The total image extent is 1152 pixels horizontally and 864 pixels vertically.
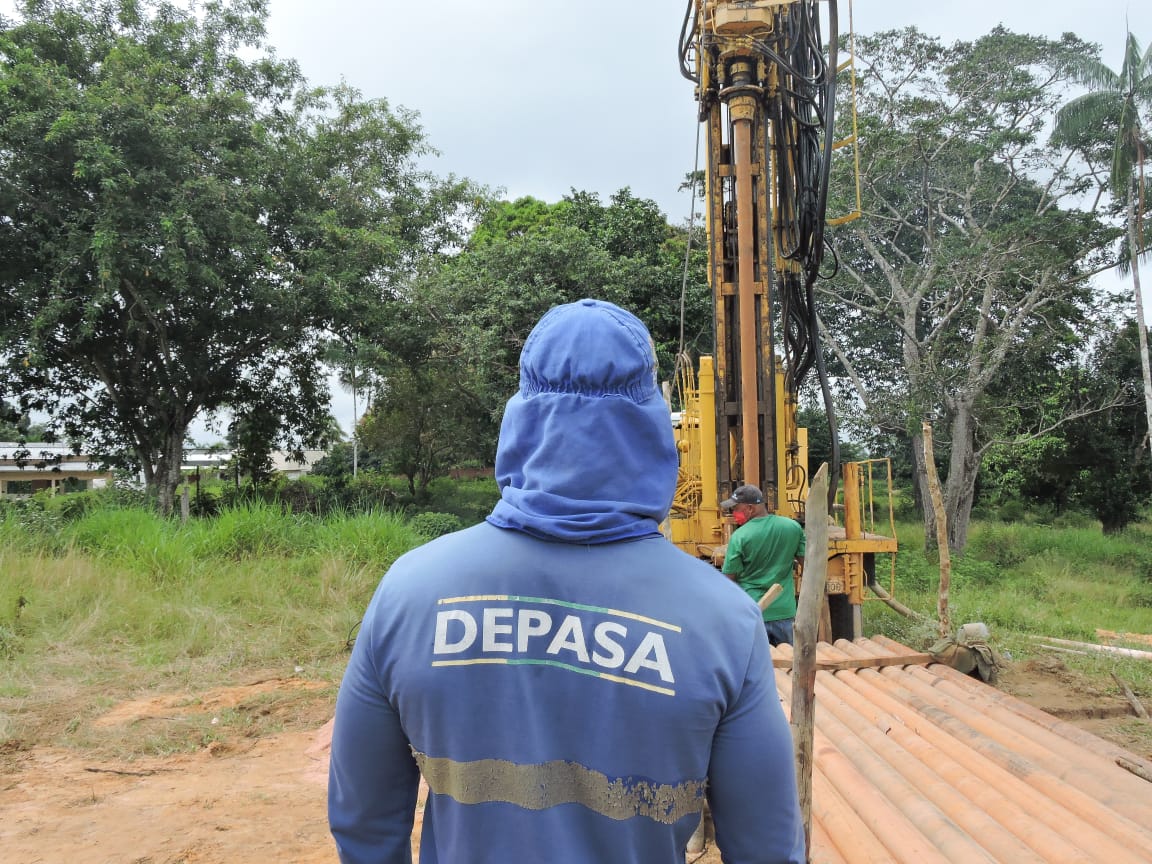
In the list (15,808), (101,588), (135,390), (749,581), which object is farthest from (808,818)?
(135,390)

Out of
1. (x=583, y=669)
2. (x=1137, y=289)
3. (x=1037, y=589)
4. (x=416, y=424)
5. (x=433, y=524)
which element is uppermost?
(x=1137, y=289)

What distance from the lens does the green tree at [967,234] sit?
54.5ft

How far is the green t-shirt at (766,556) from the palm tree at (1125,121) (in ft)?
49.5

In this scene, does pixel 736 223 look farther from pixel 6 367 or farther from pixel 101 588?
pixel 6 367

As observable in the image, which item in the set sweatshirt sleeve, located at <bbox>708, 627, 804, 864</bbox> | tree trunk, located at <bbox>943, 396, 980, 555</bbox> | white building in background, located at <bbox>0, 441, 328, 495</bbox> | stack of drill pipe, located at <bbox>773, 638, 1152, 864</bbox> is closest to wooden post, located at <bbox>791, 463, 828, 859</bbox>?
stack of drill pipe, located at <bbox>773, 638, 1152, 864</bbox>

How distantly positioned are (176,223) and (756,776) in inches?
589

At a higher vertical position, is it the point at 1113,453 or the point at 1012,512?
the point at 1113,453

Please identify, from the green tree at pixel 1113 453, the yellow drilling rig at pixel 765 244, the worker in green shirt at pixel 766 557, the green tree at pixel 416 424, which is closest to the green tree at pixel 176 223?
the green tree at pixel 416 424

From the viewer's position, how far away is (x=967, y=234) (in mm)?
18031

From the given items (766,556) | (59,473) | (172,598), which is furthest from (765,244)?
(59,473)

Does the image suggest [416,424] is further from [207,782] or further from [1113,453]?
[1113,453]

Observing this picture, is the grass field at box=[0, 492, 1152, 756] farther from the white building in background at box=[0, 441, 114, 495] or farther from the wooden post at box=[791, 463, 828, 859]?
the white building in background at box=[0, 441, 114, 495]

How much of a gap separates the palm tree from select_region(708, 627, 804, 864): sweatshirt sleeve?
19.2 m

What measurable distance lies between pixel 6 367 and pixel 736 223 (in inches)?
609
